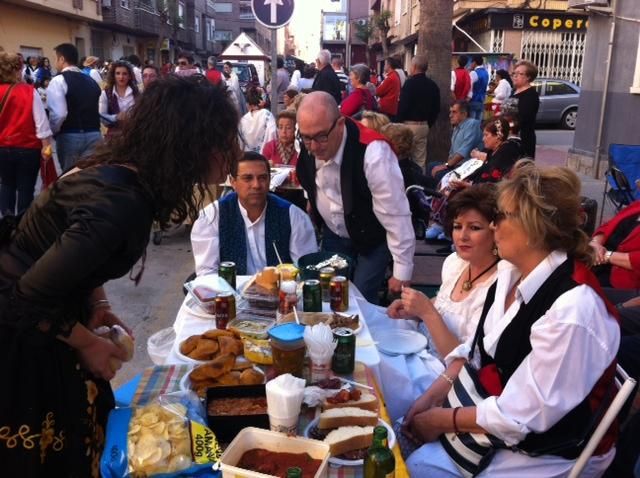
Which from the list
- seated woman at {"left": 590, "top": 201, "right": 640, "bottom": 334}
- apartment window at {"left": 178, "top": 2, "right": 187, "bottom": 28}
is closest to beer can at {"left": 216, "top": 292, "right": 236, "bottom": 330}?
seated woman at {"left": 590, "top": 201, "right": 640, "bottom": 334}

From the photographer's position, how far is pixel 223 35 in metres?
72.7

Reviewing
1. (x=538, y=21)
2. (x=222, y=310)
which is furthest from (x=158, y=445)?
(x=538, y=21)

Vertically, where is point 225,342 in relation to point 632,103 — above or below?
below

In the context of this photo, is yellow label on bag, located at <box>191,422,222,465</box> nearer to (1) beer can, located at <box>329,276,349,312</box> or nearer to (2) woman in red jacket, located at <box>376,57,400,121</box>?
(1) beer can, located at <box>329,276,349,312</box>

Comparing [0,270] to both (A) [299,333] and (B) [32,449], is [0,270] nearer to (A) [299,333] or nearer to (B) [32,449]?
(B) [32,449]

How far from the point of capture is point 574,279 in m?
1.95

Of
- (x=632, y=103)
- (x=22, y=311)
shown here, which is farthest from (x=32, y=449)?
(x=632, y=103)

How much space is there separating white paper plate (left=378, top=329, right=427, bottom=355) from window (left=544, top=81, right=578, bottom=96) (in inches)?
637

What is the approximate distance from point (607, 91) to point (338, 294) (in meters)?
→ 8.89

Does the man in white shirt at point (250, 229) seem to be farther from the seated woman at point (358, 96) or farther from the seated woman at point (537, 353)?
the seated woman at point (358, 96)

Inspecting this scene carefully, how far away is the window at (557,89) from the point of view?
56.2 ft

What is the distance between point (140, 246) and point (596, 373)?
1.43m

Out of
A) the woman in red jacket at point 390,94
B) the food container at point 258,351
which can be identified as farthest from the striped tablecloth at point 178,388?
the woman in red jacket at point 390,94

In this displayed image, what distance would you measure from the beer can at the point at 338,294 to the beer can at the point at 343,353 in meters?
0.59
